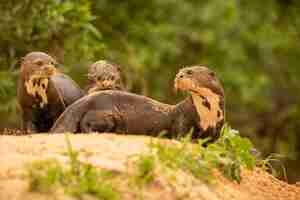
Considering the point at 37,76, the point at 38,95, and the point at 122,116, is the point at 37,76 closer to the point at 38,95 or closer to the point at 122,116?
the point at 38,95

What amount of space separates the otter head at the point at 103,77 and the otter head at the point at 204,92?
1059mm

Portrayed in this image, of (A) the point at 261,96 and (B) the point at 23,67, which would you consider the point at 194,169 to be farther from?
(A) the point at 261,96

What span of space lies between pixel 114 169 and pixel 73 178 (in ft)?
1.29

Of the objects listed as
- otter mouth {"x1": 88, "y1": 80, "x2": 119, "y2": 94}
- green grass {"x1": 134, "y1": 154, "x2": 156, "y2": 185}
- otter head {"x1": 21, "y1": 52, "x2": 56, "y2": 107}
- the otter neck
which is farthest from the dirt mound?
otter mouth {"x1": 88, "y1": 80, "x2": 119, "y2": 94}

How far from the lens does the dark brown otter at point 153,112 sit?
28.4 feet

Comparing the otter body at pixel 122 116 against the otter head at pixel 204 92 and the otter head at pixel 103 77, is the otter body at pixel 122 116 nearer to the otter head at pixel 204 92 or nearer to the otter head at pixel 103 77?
the otter head at pixel 204 92

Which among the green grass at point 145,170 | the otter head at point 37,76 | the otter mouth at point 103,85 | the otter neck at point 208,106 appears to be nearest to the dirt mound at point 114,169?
the green grass at point 145,170

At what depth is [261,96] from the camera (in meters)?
21.2

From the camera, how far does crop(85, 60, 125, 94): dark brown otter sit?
9625mm

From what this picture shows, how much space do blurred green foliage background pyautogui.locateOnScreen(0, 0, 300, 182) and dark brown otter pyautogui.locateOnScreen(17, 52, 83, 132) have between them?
5.00m

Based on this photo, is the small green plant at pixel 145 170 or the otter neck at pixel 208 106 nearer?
the small green plant at pixel 145 170

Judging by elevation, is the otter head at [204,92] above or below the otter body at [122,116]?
above

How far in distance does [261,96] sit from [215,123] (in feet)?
41.4

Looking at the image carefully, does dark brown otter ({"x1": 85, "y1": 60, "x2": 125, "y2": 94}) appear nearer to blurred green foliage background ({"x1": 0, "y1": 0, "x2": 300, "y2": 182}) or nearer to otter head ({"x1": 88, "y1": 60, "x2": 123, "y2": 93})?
otter head ({"x1": 88, "y1": 60, "x2": 123, "y2": 93})
